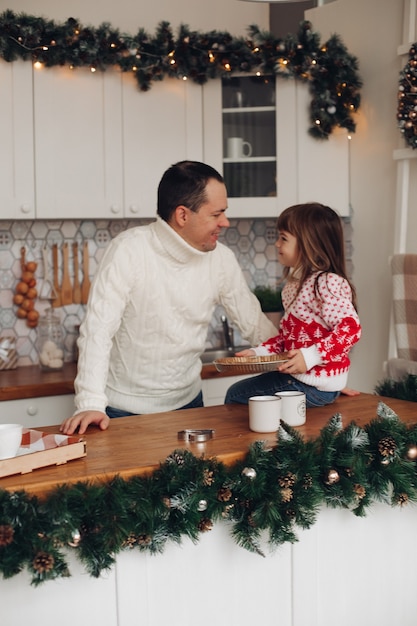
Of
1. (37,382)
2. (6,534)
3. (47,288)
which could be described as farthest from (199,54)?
(6,534)

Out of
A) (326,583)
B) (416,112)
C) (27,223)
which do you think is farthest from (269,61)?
(326,583)

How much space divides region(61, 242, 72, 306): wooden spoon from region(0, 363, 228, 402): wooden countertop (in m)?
0.40

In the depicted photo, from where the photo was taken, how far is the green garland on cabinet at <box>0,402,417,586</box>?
152cm

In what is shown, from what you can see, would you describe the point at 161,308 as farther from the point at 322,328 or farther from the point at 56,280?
the point at 56,280

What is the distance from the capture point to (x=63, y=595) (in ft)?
5.45

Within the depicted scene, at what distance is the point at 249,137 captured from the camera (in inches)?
150

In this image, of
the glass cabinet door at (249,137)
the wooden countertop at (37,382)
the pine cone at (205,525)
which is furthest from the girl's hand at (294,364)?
the glass cabinet door at (249,137)

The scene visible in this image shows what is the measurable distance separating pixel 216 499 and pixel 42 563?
40 cm

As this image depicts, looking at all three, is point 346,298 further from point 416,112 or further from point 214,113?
point 214,113

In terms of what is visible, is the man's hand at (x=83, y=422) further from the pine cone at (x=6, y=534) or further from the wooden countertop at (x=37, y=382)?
the wooden countertop at (x=37, y=382)

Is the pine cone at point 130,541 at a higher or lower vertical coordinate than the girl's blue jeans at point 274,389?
lower

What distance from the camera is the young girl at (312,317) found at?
2.36 m

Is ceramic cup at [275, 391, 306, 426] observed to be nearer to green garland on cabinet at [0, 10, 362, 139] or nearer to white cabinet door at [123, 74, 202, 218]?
white cabinet door at [123, 74, 202, 218]

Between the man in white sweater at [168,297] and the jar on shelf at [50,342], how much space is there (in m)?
0.90
